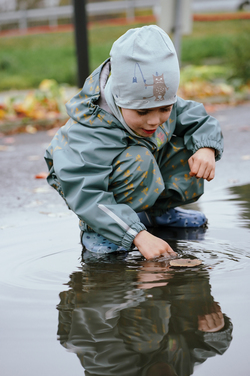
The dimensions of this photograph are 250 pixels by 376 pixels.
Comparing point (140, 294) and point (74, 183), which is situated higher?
point (74, 183)

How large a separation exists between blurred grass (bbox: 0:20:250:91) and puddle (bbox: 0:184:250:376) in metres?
8.50

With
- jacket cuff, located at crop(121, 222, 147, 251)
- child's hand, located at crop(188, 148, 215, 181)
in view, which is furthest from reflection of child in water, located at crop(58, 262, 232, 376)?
child's hand, located at crop(188, 148, 215, 181)

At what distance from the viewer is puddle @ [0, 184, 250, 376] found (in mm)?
1427

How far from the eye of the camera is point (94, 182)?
214cm

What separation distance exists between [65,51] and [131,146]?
50.7 feet

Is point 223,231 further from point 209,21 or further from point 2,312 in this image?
point 209,21

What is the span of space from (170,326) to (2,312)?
566mm

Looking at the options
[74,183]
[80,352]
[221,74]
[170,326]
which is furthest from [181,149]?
[221,74]

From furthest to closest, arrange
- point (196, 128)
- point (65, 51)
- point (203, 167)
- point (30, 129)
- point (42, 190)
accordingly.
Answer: point (65, 51) → point (30, 129) → point (42, 190) → point (196, 128) → point (203, 167)

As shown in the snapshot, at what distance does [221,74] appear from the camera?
11859mm

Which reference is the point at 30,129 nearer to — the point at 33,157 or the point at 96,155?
the point at 33,157

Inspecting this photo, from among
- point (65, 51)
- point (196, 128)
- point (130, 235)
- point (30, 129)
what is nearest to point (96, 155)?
point (130, 235)

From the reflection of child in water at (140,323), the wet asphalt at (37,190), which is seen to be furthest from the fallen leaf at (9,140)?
the reflection of child in water at (140,323)

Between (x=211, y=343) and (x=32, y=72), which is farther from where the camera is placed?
(x=32, y=72)
